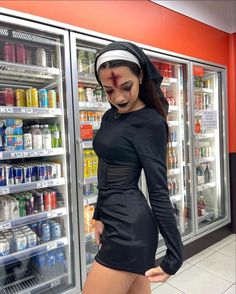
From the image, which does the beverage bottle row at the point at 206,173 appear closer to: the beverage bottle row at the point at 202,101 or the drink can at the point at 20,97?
the beverage bottle row at the point at 202,101

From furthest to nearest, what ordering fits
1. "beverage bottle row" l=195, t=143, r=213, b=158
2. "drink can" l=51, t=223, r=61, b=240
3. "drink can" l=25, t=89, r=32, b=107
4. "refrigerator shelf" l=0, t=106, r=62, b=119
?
"beverage bottle row" l=195, t=143, r=213, b=158
"drink can" l=51, t=223, r=61, b=240
"drink can" l=25, t=89, r=32, b=107
"refrigerator shelf" l=0, t=106, r=62, b=119

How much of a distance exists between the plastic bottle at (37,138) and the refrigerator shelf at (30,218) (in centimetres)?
50

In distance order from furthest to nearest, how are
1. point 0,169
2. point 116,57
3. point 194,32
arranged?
1. point 194,32
2. point 0,169
3. point 116,57

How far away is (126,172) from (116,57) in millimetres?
457

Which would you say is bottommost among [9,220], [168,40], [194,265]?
[194,265]

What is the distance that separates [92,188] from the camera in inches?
92.8

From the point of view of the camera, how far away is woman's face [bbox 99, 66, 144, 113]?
39.4 inches

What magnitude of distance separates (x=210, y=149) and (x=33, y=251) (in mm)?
2617

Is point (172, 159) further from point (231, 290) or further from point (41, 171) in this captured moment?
point (41, 171)

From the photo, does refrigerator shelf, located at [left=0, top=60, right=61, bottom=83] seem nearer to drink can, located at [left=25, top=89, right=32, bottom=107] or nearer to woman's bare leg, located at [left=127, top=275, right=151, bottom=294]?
drink can, located at [left=25, top=89, right=32, bottom=107]

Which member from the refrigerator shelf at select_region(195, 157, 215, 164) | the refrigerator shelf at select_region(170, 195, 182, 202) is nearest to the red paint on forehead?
the refrigerator shelf at select_region(170, 195, 182, 202)

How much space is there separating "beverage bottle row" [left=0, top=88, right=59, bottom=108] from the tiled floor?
187 cm

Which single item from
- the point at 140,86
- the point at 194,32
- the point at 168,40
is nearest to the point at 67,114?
the point at 140,86

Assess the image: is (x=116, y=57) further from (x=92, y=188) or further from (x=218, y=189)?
(x=218, y=189)
